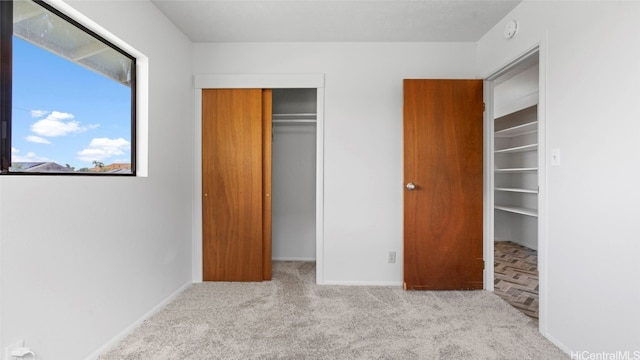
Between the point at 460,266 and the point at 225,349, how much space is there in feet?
6.79

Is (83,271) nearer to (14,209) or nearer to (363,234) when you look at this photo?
(14,209)

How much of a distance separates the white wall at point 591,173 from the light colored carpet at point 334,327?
1.14 feet

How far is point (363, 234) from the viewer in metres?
2.80

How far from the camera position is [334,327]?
196 centimetres

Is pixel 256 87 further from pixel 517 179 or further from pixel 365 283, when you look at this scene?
pixel 517 179

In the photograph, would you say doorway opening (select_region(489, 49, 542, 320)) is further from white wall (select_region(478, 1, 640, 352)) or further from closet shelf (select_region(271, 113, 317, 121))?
closet shelf (select_region(271, 113, 317, 121))

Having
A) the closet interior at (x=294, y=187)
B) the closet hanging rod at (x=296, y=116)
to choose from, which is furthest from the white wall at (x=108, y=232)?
the closet interior at (x=294, y=187)

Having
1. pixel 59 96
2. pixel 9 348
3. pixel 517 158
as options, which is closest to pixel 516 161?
pixel 517 158

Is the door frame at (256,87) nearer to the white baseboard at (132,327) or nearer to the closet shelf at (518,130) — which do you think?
the white baseboard at (132,327)

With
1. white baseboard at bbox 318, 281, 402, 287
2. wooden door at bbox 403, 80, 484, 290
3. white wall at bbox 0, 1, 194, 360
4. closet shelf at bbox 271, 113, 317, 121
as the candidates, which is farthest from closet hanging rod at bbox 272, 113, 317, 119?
white baseboard at bbox 318, 281, 402, 287

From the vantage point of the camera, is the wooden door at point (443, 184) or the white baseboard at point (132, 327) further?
the wooden door at point (443, 184)

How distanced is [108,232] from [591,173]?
2778mm

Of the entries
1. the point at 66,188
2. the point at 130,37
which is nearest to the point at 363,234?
the point at 66,188

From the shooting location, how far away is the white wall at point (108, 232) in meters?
1.27
